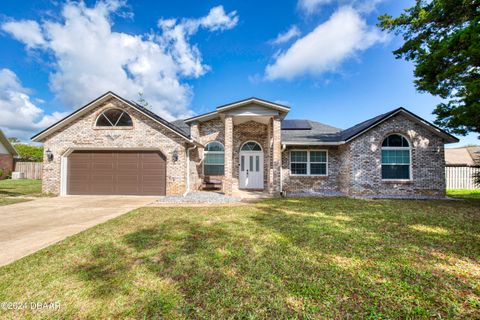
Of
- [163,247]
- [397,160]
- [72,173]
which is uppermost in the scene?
[397,160]

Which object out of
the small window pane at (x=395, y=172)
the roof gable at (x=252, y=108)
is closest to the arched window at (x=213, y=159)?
the roof gable at (x=252, y=108)

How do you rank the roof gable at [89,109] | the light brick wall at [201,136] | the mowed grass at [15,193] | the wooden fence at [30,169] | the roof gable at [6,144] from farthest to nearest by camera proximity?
1. the wooden fence at [30,169]
2. the roof gable at [6,144]
3. the light brick wall at [201,136]
4. the roof gable at [89,109]
5. the mowed grass at [15,193]

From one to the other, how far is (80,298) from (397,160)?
43.6ft

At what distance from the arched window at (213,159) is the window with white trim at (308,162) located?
4601mm

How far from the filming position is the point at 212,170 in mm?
12969

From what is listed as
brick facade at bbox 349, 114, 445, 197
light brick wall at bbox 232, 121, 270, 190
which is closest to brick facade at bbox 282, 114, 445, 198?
brick facade at bbox 349, 114, 445, 197

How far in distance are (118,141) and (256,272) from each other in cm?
→ 1042

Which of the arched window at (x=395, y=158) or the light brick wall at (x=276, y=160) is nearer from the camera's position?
the light brick wall at (x=276, y=160)

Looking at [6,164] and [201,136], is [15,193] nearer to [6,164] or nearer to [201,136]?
[201,136]

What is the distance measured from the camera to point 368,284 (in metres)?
2.69

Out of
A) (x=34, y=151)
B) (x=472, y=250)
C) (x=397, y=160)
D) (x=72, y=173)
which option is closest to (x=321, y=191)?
(x=397, y=160)

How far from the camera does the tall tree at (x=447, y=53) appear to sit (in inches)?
288

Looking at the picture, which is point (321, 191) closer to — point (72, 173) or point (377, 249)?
point (377, 249)

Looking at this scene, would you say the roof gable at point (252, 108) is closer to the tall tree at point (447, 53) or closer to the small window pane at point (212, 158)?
the small window pane at point (212, 158)
